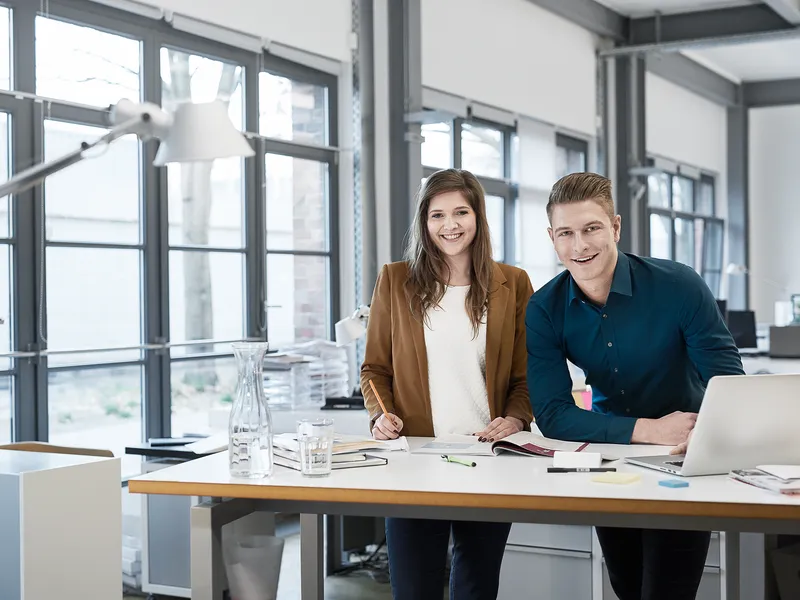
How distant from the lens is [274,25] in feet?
18.3

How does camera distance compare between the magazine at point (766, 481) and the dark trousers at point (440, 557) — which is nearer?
the magazine at point (766, 481)

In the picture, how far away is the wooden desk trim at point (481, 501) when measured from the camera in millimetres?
1622

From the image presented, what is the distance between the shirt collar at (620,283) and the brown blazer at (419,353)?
0.67 ft

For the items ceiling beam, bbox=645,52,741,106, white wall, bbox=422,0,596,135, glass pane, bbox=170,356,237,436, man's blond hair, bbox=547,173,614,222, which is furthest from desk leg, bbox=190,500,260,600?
ceiling beam, bbox=645,52,741,106

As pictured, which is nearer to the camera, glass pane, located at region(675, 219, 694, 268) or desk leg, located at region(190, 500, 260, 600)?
desk leg, located at region(190, 500, 260, 600)

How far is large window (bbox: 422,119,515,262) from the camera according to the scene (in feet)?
22.5

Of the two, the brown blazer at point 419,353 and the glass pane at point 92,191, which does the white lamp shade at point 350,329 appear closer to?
the brown blazer at point 419,353

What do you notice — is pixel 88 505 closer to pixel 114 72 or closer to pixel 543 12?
pixel 114 72

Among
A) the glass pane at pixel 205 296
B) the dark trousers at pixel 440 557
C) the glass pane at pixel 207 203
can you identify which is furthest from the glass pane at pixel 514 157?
the dark trousers at pixel 440 557

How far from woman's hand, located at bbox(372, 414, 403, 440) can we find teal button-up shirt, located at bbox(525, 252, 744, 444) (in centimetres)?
34

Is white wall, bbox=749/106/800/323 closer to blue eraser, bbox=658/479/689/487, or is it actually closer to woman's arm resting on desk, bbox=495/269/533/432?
woman's arm resting on desk, bbox=495/269/533/432

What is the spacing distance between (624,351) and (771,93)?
10.8 meters

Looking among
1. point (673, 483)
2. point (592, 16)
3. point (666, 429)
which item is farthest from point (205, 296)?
point (592, 16)

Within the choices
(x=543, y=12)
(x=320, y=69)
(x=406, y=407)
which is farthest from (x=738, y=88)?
(x=406, y=407)
